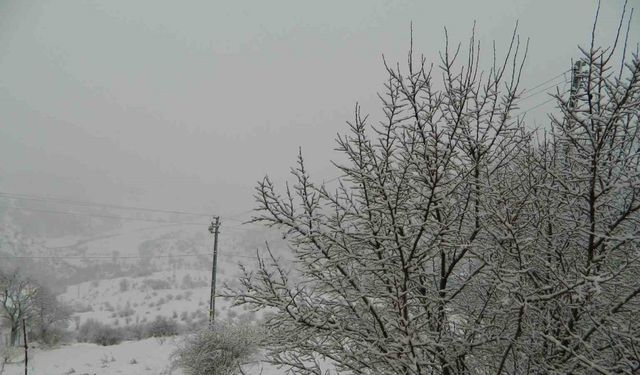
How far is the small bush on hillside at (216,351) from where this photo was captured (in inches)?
435

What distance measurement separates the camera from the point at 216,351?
11.1m

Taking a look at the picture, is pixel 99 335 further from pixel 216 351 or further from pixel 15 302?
pixel 216 351

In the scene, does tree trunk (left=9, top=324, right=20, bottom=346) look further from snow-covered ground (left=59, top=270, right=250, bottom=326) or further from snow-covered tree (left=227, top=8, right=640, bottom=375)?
snow-covered tree (left=227, top=8, right=640, bottom=375)

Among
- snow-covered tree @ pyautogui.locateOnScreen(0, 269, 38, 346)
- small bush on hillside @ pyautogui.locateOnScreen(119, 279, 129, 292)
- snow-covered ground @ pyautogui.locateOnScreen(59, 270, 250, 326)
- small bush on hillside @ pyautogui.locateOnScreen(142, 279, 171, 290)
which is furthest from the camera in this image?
small bush on hillside @ pyautogui.locateOnScreen(142, 279, 171, 290)

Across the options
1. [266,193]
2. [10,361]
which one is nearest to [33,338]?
[10,361]

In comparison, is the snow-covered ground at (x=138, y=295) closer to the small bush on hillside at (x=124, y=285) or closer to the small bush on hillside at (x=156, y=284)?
the small bush on hillside at (x=156, y=284)

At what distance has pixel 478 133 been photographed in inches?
114

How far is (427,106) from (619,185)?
4.40ft

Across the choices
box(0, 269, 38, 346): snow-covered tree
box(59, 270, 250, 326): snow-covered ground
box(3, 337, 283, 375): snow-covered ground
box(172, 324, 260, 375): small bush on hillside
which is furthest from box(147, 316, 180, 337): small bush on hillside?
box(172, 324, 260, 375): small bush on hillside

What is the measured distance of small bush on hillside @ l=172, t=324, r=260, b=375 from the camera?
11047mm

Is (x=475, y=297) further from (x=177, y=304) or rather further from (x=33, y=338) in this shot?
(x=177, y=304)

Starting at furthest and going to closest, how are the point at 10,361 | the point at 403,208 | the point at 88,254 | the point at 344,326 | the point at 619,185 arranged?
the point at 88,254
the point at 10,361
the point at 344,326
the point at 403,208
the point at 619,185

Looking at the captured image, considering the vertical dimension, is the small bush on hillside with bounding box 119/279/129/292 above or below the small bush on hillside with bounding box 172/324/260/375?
below

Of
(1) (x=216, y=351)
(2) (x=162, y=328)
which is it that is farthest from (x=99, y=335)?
(1) (x=216, y=351)
